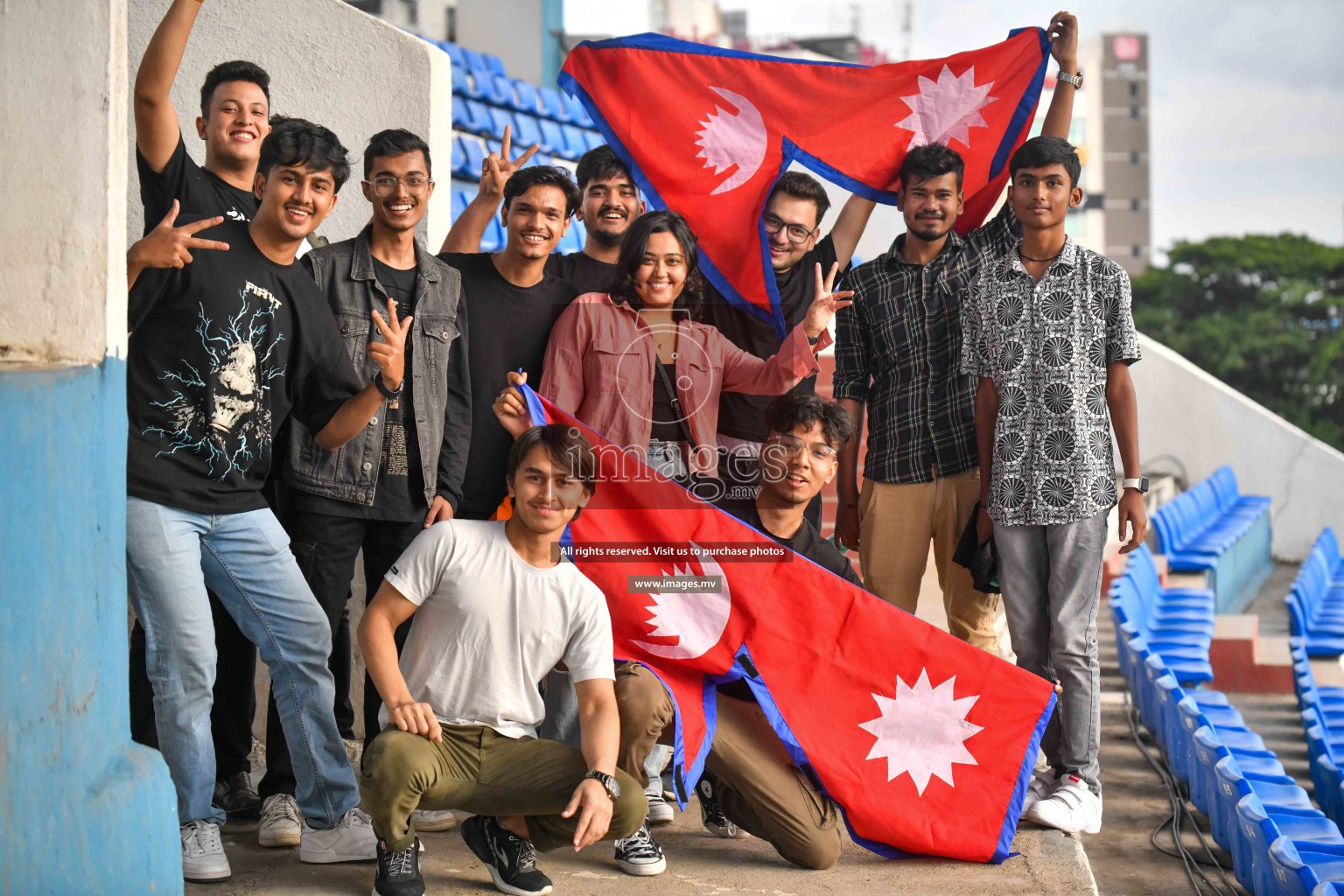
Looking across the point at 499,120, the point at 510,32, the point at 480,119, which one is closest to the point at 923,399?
the point at 480,119

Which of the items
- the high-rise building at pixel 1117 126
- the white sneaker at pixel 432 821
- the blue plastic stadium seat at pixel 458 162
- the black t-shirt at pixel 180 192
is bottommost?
the white sneaker at pixel 432 821

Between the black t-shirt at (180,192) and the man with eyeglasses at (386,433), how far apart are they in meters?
0.31

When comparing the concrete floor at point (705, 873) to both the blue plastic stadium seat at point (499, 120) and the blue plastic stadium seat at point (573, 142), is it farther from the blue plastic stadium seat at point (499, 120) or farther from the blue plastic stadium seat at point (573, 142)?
the blue plastic stadium seat at point (573, 142)

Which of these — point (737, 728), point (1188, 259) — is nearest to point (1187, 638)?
point (737, 728)

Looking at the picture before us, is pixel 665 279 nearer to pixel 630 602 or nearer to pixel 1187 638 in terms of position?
pixel 630 602

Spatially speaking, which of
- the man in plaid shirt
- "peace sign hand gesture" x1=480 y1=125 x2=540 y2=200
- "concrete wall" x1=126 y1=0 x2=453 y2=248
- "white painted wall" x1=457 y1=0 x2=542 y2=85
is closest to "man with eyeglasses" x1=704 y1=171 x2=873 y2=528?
the man in plaid shirt

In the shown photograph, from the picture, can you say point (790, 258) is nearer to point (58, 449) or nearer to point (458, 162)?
point (58, 449)

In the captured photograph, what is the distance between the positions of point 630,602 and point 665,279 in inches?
36.7

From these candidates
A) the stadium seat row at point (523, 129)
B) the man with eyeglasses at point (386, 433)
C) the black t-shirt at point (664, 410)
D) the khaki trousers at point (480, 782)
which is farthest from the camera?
the stadium seat row at point (523, 129)

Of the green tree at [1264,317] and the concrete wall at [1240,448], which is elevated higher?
the green tree at [1264,317]

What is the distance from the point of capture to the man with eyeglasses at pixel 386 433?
11.3 ft

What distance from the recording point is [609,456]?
344 centimetres

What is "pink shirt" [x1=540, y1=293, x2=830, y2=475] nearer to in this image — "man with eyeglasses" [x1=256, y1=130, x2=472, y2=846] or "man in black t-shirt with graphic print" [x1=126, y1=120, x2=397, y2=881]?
"man with eyeglasses" [x1=256, y1=130, x2=472, y2=846]

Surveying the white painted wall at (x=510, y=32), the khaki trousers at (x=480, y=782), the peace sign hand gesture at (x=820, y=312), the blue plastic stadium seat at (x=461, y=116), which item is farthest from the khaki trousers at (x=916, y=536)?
the white painted wall at (x=510, y=32)
